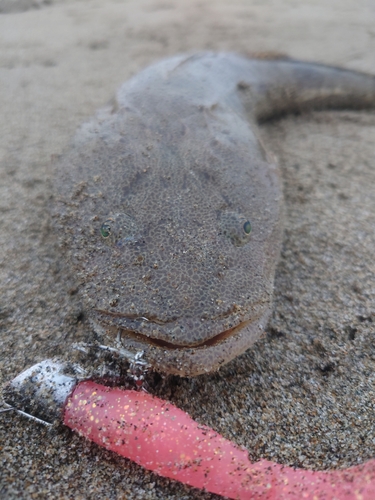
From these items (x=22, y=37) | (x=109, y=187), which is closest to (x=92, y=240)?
(x=109, y=187)

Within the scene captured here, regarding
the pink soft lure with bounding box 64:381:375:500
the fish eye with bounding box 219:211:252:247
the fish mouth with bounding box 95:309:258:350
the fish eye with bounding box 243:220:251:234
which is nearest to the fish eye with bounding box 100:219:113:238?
the fish mouth with bounding box 95:309:258:350

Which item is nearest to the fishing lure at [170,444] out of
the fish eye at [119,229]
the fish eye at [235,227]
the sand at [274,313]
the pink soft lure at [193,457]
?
the pink soft lure at [193,457]

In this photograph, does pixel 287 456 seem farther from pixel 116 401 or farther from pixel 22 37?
pixel 22 37

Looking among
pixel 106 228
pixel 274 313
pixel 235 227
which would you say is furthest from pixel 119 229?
pixel 274 313

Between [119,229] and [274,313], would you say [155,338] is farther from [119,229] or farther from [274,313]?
[274,313]

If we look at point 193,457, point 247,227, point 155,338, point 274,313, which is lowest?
point 274,313

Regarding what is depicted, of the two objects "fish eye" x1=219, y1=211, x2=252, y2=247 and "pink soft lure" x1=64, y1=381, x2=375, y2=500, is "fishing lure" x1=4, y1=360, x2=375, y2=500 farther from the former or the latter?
"fish eye" x1=219, y1=211, x2=252, y2=247
